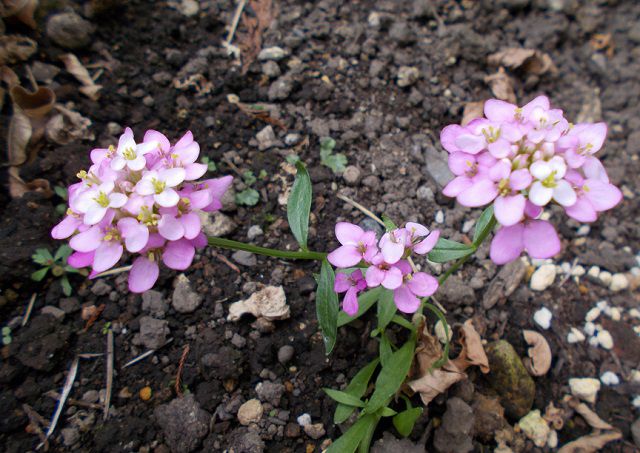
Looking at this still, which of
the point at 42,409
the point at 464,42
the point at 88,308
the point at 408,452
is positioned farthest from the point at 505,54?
the point at 42,409

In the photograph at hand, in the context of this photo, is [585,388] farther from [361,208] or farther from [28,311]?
[28,311]

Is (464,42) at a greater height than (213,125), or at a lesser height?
greater

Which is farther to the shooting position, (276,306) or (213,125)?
(213,125)

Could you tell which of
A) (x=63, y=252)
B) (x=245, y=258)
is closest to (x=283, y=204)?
(x=245, y=258)

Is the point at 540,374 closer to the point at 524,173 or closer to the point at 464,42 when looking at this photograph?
the point at 524,173

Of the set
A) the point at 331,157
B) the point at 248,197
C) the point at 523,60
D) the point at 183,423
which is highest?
the point at 523,60

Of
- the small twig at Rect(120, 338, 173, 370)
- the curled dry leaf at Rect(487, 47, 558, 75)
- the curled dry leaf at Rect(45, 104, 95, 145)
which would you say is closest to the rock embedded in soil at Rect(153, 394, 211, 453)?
the small twig at Rect(120, 338, 173, 370)

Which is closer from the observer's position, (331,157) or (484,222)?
(484,222)
